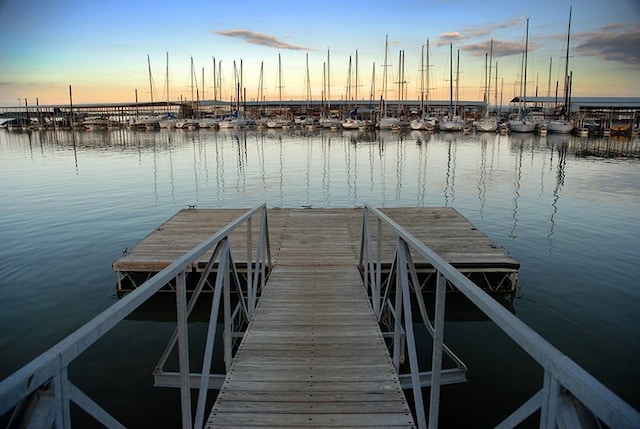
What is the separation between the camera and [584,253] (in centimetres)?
1201

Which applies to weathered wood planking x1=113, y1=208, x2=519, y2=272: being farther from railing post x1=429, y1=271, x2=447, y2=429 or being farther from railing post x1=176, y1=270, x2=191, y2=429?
railing post x1=429, y1=271, x2=447, y2=429

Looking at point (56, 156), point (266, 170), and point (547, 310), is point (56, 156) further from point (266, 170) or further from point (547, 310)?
point (547, 310)

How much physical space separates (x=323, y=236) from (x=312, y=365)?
19.0 feet

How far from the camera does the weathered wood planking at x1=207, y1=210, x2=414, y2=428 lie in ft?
12.2

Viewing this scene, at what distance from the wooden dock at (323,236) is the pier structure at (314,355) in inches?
3.8

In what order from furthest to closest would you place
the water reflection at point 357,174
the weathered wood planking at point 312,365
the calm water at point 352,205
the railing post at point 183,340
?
the water reflection at point 357,174
the calm water at point 352,205
the weathered wood planking at point 312,365
the railing post at point 183,340

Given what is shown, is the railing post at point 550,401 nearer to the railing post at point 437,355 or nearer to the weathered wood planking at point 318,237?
the railing post at point 437,355

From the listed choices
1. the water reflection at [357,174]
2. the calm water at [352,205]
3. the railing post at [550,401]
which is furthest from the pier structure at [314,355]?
the water reflection at [357,174]

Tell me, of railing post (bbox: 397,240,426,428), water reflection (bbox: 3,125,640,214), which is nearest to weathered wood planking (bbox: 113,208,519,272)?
water reflection (bbox: 3,125,640,214)

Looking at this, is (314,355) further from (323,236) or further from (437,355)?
(323,236)

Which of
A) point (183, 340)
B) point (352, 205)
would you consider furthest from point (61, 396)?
point (352, 205)

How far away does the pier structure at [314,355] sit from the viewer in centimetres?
169

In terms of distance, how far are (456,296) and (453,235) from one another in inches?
59.2

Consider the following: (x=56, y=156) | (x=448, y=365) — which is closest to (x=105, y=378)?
(x=448, y=365)
